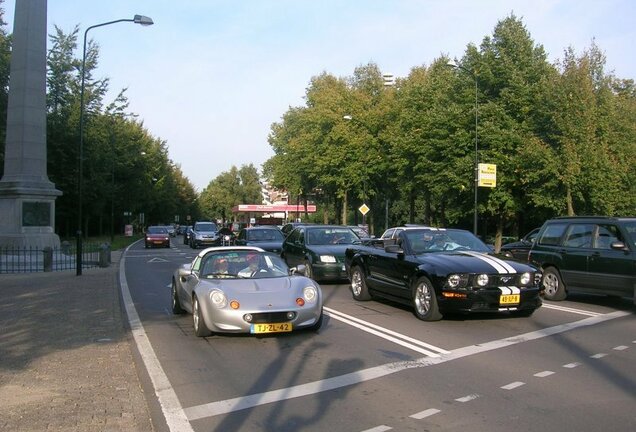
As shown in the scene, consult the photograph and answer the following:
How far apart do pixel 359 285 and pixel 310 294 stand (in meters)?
4.17

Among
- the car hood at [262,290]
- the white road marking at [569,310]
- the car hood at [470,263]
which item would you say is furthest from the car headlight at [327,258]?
the car hood at [262,290]

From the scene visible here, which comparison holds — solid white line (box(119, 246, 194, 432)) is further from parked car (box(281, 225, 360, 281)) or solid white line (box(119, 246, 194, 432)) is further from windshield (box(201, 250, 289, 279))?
parked car (box(281, 225, 360, 281))

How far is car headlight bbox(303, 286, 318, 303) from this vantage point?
28.3 ft

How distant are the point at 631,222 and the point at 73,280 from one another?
14.4m

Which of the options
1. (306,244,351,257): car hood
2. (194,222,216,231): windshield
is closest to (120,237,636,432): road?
(306,244,351,257): car hood

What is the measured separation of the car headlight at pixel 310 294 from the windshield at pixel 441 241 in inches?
104

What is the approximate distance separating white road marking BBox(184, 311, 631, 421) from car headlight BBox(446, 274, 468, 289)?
1.10 meters

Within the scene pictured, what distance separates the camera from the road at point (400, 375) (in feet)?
16.6

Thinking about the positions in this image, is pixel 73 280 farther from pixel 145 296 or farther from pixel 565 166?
pixel 565 166

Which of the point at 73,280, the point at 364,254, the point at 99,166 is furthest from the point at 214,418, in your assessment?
the point at 99,166

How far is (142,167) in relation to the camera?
69.2m

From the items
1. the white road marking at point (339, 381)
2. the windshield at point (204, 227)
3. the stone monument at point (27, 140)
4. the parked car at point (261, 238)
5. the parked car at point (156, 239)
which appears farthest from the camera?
the windshield at point (204, 227)

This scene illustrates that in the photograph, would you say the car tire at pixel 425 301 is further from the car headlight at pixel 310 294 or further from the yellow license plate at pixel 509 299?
the car headlight at pixel 310 294

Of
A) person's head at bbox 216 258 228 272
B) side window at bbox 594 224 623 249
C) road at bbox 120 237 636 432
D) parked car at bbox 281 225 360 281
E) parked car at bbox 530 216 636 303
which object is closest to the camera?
road at bbox 120 237 636 432
